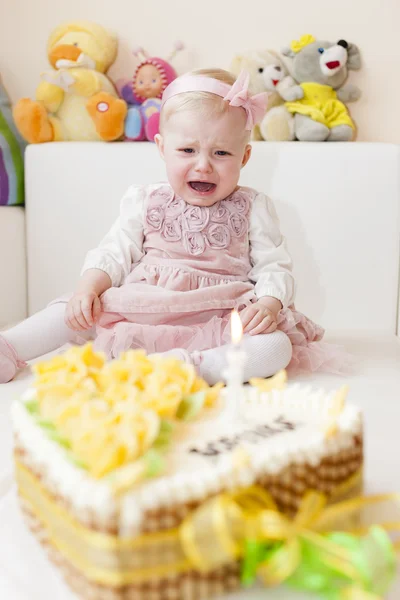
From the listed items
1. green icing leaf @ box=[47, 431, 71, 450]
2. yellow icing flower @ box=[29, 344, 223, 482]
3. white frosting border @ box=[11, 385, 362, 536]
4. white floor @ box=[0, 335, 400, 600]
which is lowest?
white floor @ box=[0, 335, 400, 600]

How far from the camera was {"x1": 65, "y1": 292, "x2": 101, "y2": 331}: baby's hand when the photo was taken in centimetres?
129

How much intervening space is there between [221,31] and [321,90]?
1.11 feet

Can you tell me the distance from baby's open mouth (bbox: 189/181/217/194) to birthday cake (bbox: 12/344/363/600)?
0.75m

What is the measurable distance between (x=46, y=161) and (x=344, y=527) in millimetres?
1414

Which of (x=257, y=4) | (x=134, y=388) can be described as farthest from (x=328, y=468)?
(x=257, y=4)

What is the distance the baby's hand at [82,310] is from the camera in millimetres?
1291

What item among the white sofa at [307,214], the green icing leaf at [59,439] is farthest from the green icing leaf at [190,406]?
the white sofa at [307,214]

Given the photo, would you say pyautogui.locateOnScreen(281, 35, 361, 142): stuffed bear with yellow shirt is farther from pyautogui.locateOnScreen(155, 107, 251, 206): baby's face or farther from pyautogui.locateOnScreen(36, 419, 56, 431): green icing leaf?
pyautogui.locateOnScreen(36, 419, 56, 431): green icing leaf

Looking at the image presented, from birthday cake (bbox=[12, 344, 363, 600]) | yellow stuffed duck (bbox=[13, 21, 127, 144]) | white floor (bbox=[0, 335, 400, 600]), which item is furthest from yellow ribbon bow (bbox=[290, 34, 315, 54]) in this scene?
birthday cake (bbox=[12, 344, 363, 600])

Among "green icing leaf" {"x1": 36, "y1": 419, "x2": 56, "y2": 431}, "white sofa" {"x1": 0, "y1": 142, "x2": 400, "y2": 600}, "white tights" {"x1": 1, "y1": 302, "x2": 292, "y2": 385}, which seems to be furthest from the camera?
"white sofa" {"x1": 0, "y1": 142, "x2": 400, "y2": 600}

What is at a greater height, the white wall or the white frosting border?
the white wall

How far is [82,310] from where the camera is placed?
50.8 inches

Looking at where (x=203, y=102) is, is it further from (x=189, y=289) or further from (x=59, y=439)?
(x=59, y=439)

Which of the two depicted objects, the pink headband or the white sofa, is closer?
the pink headband
